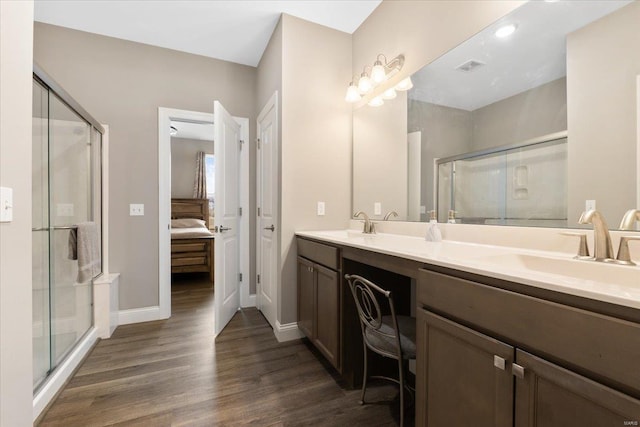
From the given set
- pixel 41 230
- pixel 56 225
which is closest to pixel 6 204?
pixel 41 230

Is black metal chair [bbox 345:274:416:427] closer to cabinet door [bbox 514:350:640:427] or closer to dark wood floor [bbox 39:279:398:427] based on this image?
dark wood floor [bbox 39:279:398:427]

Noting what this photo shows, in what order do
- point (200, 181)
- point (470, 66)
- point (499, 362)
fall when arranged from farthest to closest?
point (200, 181) → point (470, 66) → point (499, 362)

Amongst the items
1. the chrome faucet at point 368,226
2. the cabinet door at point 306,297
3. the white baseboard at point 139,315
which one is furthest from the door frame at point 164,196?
the chrome faucet at point 368,226

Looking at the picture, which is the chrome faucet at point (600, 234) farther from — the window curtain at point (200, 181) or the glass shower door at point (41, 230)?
A: the window curtain at point (200, 181)

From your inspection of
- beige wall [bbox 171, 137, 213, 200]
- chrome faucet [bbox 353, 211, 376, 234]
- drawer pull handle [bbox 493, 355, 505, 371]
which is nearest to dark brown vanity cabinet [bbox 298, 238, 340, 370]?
chrome faucet [bbox 353, 211, 376, 234]

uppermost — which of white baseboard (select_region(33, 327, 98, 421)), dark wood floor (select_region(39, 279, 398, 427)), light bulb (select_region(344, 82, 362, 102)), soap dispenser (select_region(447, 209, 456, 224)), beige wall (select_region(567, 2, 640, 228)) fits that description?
light bulb (select_region(344, 82, 362, 102))

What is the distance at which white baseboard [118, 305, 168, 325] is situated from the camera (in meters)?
2.75

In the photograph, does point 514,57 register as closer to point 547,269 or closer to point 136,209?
point 547,269

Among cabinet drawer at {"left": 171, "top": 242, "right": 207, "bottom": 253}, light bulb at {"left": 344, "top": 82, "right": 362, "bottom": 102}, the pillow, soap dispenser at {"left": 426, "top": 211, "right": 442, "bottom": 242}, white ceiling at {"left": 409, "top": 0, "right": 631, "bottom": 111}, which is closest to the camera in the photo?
white ceiling at {"left": 409, "top": 0, "right": 631, "bottom": 111}

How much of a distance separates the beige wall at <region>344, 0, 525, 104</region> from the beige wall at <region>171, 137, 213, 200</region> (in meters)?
4.87

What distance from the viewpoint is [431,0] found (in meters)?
1.81

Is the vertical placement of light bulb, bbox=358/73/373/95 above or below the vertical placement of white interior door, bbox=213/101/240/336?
above

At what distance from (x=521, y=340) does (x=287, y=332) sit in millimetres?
1947

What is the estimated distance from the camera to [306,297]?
221 centimetres
